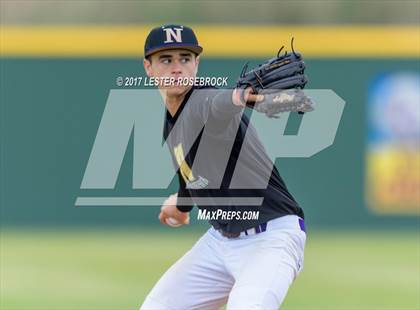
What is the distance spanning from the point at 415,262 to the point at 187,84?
658 centimetres

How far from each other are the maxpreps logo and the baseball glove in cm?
754

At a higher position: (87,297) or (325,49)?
(325,49)

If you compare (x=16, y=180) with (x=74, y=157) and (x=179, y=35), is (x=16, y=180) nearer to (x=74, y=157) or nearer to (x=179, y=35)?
(x=74, y=157)

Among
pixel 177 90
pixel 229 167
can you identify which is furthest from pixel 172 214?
pixel 177 90

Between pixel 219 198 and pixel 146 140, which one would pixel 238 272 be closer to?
pixel 219 198

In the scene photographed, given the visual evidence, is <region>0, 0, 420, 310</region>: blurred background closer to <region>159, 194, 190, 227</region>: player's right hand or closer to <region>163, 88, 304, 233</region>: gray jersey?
<region>159, 194, 190, 227</region>: player's right hand

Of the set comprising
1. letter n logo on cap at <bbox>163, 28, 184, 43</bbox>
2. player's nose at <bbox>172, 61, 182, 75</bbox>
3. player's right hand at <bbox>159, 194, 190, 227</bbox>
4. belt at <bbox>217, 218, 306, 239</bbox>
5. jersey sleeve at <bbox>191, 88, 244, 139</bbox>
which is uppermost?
letter n logo on cap at <bbox>163, 28, 184, 43</bbox>

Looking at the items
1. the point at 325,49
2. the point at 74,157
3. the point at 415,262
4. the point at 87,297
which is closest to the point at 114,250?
the point at 74,157

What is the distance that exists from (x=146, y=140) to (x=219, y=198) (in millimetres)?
7759

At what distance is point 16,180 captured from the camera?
1275 centimetres

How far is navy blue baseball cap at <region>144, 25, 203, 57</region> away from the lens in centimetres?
466

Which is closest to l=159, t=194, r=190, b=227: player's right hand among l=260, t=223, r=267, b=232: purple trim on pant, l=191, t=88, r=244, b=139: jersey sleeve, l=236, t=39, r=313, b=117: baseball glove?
l=260, t=223, r=267, b=232: purple trim on pant

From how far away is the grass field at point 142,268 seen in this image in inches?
315

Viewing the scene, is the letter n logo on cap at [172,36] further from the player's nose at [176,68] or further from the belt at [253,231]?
the belt at [253,231]
